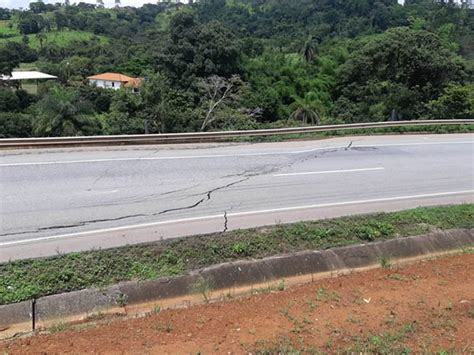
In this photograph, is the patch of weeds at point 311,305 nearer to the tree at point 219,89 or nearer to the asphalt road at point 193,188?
the asphalt road at point 193,188

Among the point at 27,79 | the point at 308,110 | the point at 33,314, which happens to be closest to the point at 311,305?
the point at 33,314

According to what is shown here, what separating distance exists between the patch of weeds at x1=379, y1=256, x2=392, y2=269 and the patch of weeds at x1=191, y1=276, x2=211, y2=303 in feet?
9.29

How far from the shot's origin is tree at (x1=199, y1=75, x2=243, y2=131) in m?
32.4

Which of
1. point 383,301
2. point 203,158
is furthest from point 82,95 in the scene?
point 383,301

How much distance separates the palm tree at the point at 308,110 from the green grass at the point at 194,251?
2099cm

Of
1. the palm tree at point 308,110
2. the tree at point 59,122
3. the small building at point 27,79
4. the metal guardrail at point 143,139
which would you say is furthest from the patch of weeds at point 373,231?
the small building at point 27,79

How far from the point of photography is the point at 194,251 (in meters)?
6.91

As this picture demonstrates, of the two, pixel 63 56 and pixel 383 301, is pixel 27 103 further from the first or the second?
pixel 383 301

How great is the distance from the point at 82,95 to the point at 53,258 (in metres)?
50.4

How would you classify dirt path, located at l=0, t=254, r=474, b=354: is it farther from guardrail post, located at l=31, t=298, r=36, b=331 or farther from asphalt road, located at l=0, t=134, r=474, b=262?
asphalt road, located at l=0, t=134, r=474, b=262

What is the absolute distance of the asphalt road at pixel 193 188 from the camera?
25.6ft

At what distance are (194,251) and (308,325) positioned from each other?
2.25 metres

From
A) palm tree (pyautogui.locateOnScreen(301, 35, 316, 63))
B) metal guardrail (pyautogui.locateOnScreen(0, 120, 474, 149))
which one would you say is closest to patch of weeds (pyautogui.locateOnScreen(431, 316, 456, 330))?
metal guardrail (pyautogui.locateOnScreen(0, 120, 474, 149))

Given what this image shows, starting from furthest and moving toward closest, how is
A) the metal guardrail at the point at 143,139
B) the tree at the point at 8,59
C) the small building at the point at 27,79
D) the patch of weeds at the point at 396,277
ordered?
1. the small building at the point at 27,79
2. the tree at the point at 8,59
3. the metal guardrail at the point at 143,139
4. the patch of weeds at the point at 396,277
